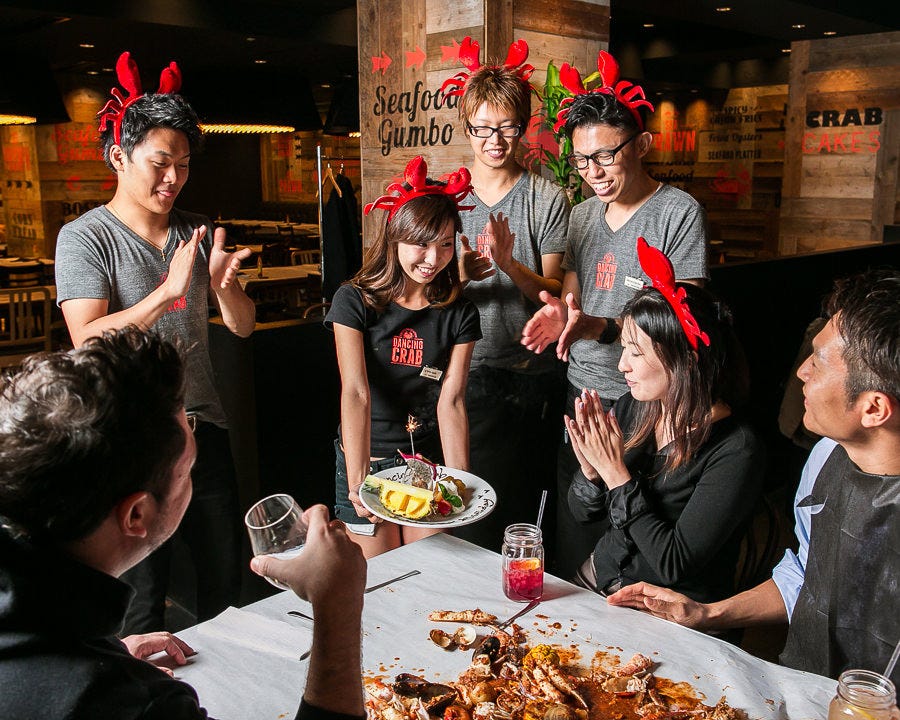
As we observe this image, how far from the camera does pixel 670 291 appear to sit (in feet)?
6.29

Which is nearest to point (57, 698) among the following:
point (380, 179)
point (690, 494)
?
point (690, 494)

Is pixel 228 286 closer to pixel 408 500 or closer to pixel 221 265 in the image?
pixel 221 265

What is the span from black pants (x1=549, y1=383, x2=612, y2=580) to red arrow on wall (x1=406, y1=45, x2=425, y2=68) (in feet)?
6.96

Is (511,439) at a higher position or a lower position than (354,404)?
lower

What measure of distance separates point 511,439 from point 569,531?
1.93ft

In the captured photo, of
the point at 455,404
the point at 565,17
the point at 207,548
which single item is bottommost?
the point at 207,548

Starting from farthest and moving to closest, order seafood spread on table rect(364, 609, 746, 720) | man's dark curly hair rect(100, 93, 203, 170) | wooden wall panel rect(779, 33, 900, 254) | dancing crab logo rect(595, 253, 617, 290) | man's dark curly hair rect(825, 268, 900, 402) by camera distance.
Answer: wooden wall panel rect(779, 33, 900, 254) → dancing crab logo rect(595, 253, 617, 290) → man's dark curly hair rect(100, 93, 203, 170) → man's dark curly hair rect(825, 268, 900, 402) → seafood spread on table rect(364, 609, 746, 720)

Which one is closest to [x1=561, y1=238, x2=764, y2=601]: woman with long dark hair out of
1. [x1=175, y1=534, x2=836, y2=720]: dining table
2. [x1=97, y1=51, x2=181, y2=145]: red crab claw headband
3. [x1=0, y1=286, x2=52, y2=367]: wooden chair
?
[x1=175, y1=534, x2=836, y2=720]: dining table

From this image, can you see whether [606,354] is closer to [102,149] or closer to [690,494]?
[690,494]

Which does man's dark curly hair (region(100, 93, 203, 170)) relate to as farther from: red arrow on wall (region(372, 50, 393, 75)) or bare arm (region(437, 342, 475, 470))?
red arrow on wall (region(372, 50, 393, 75))

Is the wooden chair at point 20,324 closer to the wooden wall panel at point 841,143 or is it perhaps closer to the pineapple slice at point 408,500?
the pineapple slice at point 408,500

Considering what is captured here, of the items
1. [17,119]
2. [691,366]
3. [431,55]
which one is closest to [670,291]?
[691,366]

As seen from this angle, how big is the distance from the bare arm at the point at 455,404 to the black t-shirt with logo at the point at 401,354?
25mm

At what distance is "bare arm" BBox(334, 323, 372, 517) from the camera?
2406 mm
